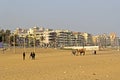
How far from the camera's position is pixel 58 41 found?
653ft

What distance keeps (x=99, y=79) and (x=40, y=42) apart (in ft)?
520

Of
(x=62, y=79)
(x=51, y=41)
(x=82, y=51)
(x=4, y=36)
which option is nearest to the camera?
(x=62, y=79)

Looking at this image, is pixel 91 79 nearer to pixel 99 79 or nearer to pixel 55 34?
pixel 99 79

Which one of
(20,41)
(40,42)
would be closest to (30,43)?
(20,41)

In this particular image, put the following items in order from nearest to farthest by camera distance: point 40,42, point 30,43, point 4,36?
point 4,36
point 30,43
point 40,42

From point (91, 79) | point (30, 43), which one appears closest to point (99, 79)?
point (91, 79)

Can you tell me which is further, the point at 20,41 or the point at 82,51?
the point at 20,41

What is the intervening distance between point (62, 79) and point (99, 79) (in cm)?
164

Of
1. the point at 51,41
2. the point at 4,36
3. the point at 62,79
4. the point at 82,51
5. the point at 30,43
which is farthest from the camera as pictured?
the point at 51,41

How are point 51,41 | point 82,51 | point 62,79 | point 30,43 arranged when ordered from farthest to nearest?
1. point 51,41
2. point 30,43
3. point 82,51
4. point 62,79

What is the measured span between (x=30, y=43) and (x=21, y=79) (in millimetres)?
134324

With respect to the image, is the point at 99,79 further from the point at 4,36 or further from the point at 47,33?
the point at 47,33

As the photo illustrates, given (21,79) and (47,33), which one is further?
(47,33)

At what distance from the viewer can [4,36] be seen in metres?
126
